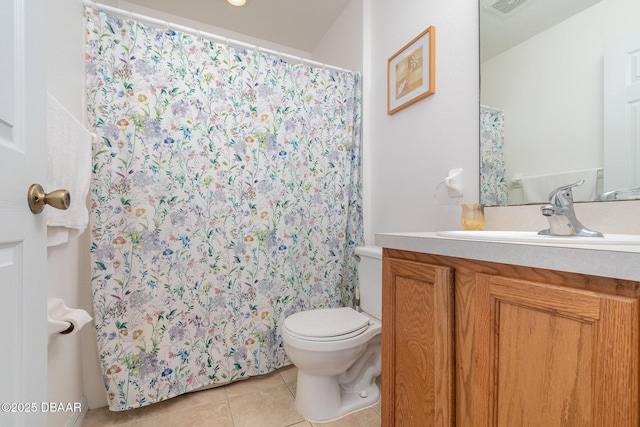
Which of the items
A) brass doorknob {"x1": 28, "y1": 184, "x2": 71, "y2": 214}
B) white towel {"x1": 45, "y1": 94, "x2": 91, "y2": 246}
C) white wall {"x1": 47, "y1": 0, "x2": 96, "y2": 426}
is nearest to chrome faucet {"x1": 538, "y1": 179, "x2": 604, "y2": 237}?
brass doorknob {"x1": 28, "y1": 184, "x2": 71, "y2": 214}

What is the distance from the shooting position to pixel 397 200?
1.59 m

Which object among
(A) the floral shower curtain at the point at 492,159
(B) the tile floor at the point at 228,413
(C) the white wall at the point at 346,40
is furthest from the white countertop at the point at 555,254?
(C) the white wall at the point at 346,40

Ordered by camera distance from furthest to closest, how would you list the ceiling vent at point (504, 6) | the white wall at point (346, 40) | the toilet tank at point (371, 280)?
A: the white wall at point (346, 40), the toilet tank at point (371, 280), the ceiling vent at point (504, 6)

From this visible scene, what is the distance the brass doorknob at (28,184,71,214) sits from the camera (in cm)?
51

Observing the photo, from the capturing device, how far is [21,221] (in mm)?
480

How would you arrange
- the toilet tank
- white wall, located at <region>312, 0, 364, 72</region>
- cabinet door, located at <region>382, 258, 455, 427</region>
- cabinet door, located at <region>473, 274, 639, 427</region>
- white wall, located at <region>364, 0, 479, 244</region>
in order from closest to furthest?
1. cabinet door, located at <region>473, 274, 639, 427</region>
2. cabinet door, located at <region>382, 258, 455, 427</region>
3. white wall, located at <region>364, 0, 479, 244</region>
4. the toilet tank
5. white wall, located at <region>312, 0, 364, 72</region>

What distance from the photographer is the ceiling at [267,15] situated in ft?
6.36

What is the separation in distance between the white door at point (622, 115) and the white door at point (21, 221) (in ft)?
4.55

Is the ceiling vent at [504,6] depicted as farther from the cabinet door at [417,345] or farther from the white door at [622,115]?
the cabinet door at [417,345]

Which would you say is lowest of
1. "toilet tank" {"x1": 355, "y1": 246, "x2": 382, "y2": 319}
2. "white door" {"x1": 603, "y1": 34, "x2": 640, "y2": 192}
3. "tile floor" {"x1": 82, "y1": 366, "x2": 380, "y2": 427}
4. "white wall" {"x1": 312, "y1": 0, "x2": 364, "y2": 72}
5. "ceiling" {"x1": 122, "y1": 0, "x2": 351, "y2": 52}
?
"tile floor" {"x1": 82, "y1": 366, "x2": 380, "y2": 427}

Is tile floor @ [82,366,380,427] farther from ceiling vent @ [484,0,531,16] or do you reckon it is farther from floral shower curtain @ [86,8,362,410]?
ceiling vent @ [484,0,531,16]

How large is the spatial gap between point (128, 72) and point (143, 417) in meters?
1.66

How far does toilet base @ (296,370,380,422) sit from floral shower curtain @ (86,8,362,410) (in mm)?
350

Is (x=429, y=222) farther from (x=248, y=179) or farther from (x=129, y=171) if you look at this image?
(x=129, y=171)
